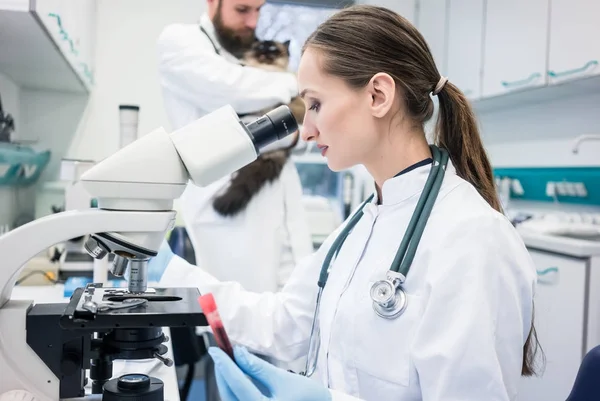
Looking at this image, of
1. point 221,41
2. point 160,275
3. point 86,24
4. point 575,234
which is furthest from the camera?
point 86,24

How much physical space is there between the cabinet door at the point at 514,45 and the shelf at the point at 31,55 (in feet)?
6.27

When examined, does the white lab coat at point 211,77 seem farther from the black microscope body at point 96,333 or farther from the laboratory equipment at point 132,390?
the laboratory equipment at point 132,390

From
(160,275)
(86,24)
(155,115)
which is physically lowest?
(160,275)

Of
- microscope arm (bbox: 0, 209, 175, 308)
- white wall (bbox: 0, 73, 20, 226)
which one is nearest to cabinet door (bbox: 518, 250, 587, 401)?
microscope arm (bbox: 0, 209, 175, 308)

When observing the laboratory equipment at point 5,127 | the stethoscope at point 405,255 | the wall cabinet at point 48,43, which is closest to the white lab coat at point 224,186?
the wall cabinet at point 48,43

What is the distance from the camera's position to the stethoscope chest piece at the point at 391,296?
0.81 meters

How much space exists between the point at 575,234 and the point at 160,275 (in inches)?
62.0

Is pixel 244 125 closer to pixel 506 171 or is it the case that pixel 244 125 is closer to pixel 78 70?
pixel 78 70

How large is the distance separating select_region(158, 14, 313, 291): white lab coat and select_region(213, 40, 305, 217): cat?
0.02 meters

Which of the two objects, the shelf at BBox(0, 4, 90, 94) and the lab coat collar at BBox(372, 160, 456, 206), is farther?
the shelf at BBox(0, 4, 90, 94)

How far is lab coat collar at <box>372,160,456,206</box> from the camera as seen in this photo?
3.06ft

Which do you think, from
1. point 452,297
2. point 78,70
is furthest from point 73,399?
point 78,70

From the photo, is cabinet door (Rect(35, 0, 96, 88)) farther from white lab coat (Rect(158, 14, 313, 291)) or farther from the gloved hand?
the gloved hand

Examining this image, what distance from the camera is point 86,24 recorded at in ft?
8.57
